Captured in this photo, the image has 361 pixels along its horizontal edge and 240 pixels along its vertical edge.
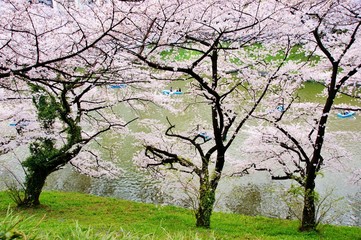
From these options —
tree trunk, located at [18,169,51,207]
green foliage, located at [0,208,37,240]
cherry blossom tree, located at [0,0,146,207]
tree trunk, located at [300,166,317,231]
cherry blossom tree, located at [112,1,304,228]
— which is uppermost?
cherry blossom tree, located at [112,1,304,228]

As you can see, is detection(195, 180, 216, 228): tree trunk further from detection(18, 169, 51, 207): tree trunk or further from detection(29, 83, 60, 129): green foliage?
detection(29, 83, 60, 129): green foliage

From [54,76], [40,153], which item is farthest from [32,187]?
[54,76]

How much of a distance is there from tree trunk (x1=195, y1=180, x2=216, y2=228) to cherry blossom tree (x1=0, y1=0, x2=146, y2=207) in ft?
7.75

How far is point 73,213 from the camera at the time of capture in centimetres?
806

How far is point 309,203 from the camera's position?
6.91 metres

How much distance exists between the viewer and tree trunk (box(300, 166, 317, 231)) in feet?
22.4

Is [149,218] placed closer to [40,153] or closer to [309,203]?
[40,153]

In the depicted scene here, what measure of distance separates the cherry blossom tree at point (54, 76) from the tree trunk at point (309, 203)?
12.5ft

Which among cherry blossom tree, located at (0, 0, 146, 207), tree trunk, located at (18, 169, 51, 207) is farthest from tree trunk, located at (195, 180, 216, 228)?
tree trunk, located at (18, 169, 51, 207)

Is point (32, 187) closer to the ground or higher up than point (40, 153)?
closer to the ground

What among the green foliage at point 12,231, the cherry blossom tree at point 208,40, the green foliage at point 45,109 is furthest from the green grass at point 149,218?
the green foliage at point 12,231

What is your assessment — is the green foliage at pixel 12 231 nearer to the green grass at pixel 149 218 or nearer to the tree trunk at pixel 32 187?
the green grass at pixel 149 218

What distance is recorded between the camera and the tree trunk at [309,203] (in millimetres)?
6824

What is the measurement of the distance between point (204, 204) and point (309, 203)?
81.1 inches
